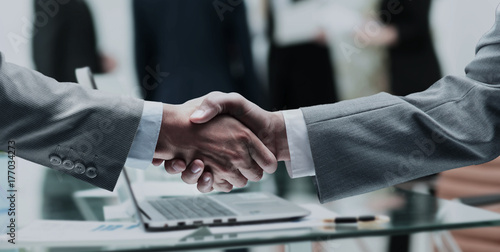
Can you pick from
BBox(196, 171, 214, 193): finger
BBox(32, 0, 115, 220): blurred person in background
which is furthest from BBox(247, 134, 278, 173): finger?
BBox(32, 0, 115, 220): blurred person in background

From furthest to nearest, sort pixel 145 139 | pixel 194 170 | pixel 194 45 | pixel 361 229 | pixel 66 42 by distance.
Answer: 1. pixel 66 42
2. pixel 194 45
3. pixel 194 170
4. pixel 145 139
5. pixel 361 229

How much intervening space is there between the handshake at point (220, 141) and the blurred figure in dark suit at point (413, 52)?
117cm

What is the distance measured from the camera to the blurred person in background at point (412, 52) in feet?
7.41

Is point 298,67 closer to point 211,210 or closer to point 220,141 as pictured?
point 220,141

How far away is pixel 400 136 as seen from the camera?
109 centimetres

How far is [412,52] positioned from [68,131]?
1665 mm

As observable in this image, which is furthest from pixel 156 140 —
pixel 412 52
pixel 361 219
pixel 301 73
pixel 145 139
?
pixel 412 52

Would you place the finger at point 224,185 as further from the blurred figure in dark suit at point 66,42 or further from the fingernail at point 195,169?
the blurred figure in dark suit at point 66,42

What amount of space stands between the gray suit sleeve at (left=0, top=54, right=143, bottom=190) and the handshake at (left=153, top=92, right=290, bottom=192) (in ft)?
0.46

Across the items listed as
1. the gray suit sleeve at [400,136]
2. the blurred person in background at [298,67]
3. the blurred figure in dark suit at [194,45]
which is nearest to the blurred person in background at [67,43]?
the blurred figure in dark suit at [194,45]

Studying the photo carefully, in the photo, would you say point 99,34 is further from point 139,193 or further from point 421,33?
point 139,193

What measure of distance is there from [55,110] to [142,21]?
0.96 meters

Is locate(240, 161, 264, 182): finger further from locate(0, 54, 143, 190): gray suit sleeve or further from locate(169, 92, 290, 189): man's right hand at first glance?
locate(0, 54, 143, 190): gray suit sleeve

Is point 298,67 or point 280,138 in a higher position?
point 280,138
